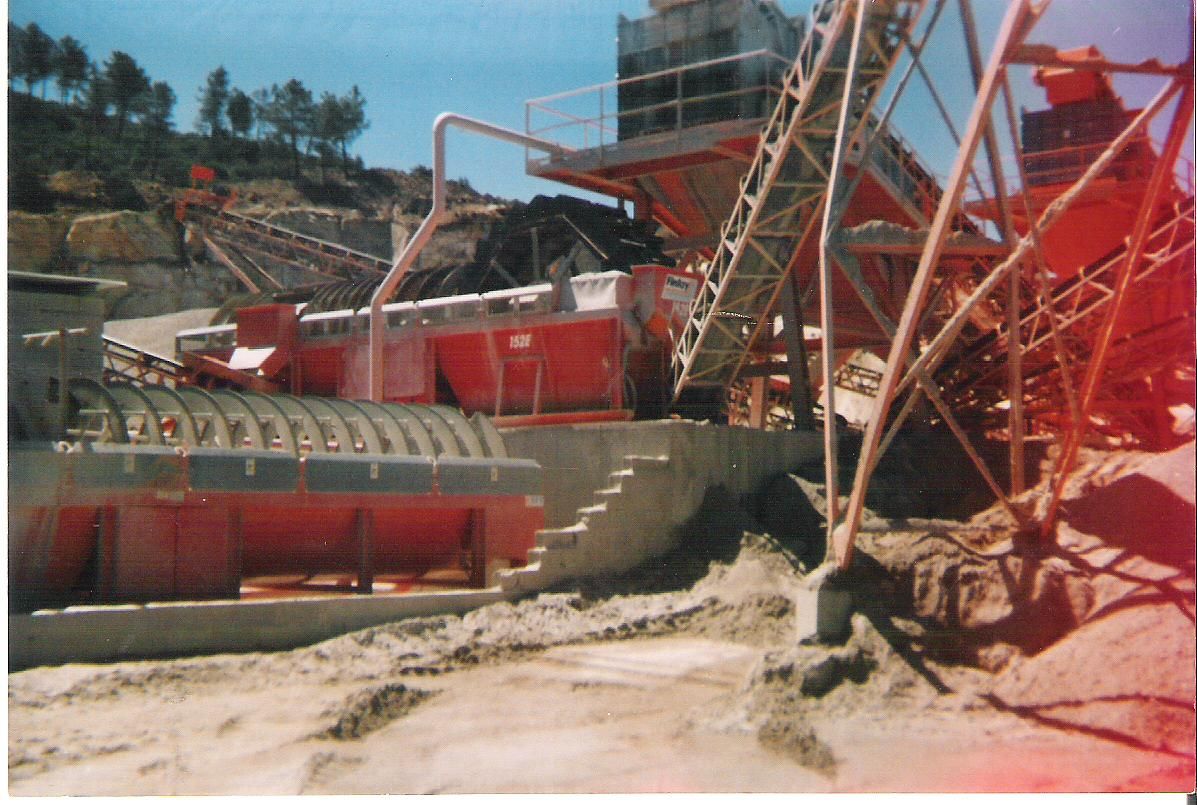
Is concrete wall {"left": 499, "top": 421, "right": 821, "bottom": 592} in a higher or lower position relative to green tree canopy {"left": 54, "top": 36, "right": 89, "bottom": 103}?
lower

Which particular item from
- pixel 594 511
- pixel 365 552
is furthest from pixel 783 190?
pixel 365 552

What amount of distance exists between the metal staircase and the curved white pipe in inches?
178

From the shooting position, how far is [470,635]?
11.9 meters

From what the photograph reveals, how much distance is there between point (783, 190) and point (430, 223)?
228 inches

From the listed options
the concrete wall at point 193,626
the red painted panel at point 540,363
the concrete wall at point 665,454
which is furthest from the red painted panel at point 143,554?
the red painted panel at point 540,363

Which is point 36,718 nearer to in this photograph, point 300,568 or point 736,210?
point 300,568

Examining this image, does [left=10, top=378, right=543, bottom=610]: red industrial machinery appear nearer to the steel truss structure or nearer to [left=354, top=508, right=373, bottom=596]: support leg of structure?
[left=354, top=508, right=373, bottom=596]: support leg of structure

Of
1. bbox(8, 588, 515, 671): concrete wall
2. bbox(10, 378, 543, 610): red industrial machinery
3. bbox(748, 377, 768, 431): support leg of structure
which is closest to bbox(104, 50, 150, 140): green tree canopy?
bbox(10, 378, 543, 610): red industrial machinery

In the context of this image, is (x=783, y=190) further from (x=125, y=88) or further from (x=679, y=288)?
(x=125, y=88)

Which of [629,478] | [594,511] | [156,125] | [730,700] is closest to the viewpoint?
[730,700]

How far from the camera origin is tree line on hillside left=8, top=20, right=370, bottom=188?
27250 mm

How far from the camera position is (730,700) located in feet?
31.3

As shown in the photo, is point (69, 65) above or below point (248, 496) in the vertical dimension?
above

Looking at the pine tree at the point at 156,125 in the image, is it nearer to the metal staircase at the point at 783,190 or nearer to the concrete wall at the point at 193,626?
the metal staircase at the point at 783,190
